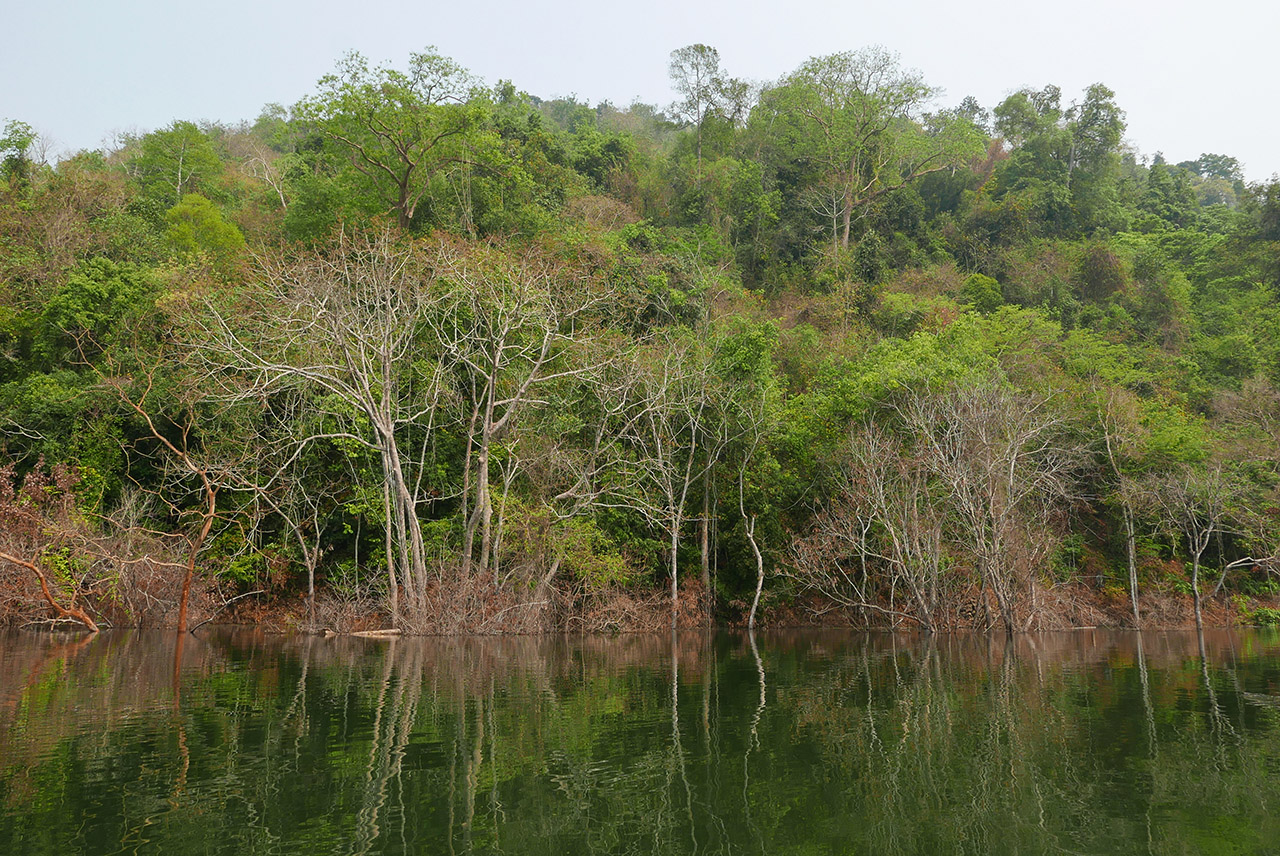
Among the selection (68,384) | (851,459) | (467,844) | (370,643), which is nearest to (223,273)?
(68,384)

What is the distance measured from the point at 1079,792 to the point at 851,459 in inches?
818

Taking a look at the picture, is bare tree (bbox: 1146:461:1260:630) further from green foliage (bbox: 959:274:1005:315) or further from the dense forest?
green foliage (bbox: 959:274:1005:315)

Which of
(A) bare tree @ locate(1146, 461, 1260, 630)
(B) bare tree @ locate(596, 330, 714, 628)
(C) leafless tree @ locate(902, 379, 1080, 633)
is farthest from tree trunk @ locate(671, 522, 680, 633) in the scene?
(A) bare tree @ locate(1146, 461, 1260, 630)

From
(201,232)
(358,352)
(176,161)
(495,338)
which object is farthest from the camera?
(176,161)

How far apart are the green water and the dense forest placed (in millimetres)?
8551

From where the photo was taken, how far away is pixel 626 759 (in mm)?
8383

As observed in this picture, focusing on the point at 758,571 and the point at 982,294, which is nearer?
the point at 758,571

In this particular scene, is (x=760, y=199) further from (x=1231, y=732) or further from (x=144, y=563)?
(x=1231, y=732)

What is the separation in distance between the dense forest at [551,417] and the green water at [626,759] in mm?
8551

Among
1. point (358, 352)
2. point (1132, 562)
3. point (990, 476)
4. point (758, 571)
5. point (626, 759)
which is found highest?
point (358, 352)

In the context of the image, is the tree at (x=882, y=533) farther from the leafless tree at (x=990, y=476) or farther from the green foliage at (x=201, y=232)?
the green foliage at (x=201, y=232)

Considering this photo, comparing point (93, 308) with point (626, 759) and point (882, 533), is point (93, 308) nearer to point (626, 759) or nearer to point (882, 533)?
point (626, 759)

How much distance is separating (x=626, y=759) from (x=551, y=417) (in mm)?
19261

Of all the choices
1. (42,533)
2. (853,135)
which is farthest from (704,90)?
(42,533)
